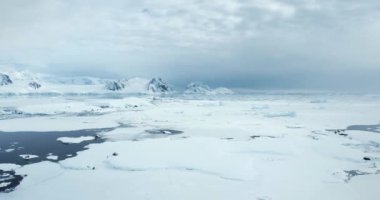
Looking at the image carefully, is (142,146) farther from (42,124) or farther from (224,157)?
Result: (42,124)

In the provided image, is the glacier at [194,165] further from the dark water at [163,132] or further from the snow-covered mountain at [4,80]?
the snow-covered mountain at [4,80]

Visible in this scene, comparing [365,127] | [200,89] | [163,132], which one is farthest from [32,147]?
[200,89]

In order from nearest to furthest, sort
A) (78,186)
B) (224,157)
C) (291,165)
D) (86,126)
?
(78,186) → (291,165) → (224,157) → (86,126)

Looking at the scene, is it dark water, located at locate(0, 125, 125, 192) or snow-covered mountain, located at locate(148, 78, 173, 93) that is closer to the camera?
dark water, located at locate(0, 125, 125, 192)

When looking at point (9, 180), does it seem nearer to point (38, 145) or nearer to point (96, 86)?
point (38, 145)

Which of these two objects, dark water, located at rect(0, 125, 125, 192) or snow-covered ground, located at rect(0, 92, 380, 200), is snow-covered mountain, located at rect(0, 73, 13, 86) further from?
snow-covered ground, located at rect(0, 92, 380, 200)

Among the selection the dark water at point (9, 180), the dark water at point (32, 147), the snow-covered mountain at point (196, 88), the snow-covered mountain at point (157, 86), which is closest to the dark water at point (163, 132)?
the dark water at point (32, 147)

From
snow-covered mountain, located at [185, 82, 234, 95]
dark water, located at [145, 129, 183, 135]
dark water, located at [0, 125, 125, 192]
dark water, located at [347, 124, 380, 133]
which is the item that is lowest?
dark water, located at [347, 124, 380, 133]

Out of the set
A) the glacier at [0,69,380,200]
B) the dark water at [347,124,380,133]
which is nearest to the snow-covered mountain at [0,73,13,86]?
the glacier at [0,69,380,200]

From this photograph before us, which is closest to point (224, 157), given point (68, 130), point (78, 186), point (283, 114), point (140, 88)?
point (78, 186)

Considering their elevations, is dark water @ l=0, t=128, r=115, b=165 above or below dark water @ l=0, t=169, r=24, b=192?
above

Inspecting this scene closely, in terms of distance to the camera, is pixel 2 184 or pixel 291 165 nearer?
pixel 2 184
